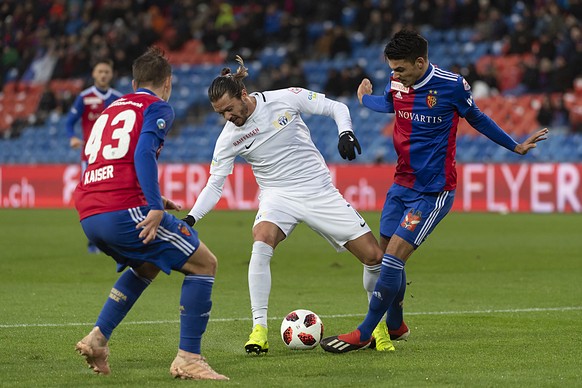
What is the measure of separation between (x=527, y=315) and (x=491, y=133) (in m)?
1.92

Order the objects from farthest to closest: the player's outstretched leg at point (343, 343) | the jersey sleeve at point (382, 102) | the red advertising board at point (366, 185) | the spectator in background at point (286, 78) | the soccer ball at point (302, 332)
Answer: the spectator in background at point (286, 78) → the red advertising board at point (366, 185) → the jersey sleeve at point (382, 102) → the soccer ball at point (302, 332) → the player's outstretched leg at point (343, 343)

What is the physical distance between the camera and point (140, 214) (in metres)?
5.82

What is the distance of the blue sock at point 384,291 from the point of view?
22.7 ft

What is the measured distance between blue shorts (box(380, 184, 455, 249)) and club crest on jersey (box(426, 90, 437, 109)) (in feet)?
1.89

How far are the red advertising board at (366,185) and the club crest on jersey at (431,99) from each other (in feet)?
45.9

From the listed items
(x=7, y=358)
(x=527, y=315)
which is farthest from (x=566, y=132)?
(x=7, y=358)

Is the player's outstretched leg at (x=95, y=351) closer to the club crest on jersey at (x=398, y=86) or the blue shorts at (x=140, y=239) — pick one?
the blue shorts at (x=140, y=239)

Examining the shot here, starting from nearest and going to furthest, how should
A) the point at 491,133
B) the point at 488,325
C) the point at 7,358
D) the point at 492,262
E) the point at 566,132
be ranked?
the point at 7,358 → the point at 491,133 → the point at 488,325 → the point at 492,262 → the point at 566,132

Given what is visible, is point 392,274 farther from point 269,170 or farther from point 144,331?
point 144,331

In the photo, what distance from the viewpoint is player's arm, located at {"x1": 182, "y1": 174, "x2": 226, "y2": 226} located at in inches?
279

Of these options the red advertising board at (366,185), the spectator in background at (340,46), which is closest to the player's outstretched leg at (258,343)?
the red advertising board at (366,185)

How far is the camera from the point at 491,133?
736 cm

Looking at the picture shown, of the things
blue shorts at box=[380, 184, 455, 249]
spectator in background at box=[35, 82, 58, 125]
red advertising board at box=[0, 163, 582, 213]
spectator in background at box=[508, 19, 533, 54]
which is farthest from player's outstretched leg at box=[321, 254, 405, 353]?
spectator in background at box=[35, 82, 58, 125]

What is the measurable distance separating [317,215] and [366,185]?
14.9m
